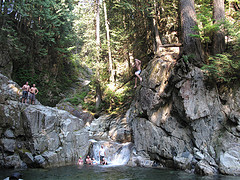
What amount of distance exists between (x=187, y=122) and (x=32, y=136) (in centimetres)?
974

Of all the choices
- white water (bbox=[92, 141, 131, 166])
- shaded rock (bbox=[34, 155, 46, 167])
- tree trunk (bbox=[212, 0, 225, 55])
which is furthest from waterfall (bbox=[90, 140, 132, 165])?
tree trunk (bbox=[212, 0, 225, 55])

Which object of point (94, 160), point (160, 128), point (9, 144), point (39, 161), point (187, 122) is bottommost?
point (94, 160)

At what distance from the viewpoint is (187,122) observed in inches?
437

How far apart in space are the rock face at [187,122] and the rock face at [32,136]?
4.76 meters

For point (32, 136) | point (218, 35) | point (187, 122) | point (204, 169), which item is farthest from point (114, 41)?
point (204, 169)

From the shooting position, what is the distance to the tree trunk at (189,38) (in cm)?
1206

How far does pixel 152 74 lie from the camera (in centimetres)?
1329

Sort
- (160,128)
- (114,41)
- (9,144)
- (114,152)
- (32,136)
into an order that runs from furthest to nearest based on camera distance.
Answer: (114,41), (114,152), (160,128), (32,136), (9,144)

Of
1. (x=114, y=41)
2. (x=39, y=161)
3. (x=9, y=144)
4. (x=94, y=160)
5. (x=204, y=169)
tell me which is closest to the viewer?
(x=204, y=169)

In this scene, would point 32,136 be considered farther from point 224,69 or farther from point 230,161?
point 224,69

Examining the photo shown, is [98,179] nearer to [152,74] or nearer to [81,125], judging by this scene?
[81,125]

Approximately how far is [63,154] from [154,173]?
6.30 m

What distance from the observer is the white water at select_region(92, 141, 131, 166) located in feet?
42.3

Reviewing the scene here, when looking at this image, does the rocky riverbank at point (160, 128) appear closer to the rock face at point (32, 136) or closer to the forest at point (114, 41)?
the rock face at point (32, 136)
